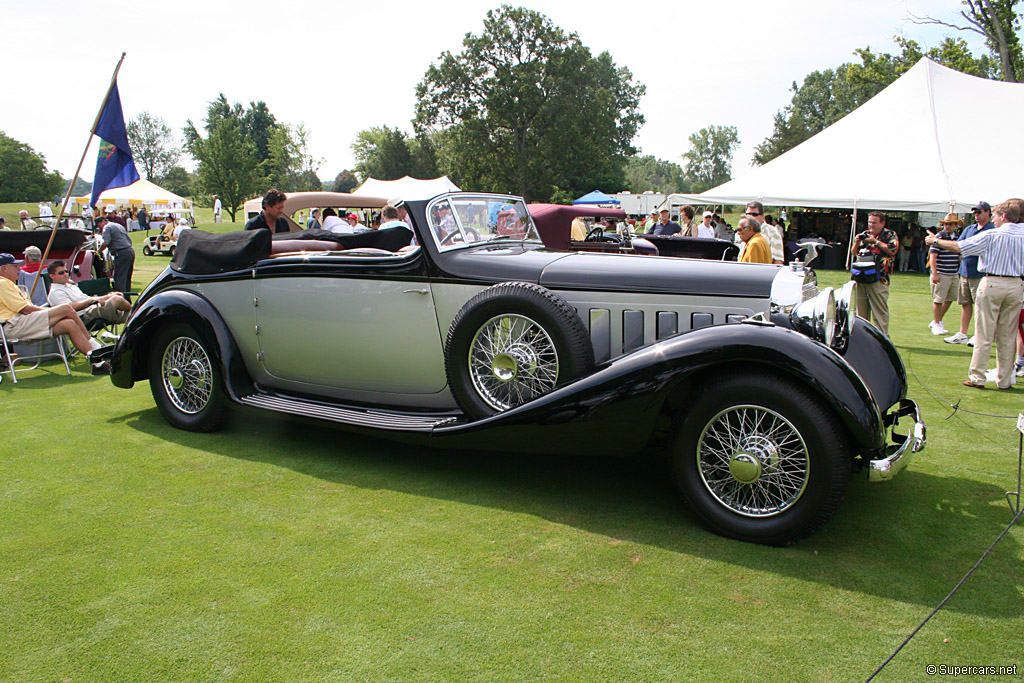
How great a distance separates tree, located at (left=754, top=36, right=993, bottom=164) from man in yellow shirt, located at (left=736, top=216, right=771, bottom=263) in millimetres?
30733

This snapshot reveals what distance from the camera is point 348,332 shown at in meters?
4.82

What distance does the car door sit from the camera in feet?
15.1

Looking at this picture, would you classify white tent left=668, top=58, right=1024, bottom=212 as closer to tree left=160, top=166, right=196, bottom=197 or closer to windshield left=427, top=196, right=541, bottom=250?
windshield left=427, top=196, right=541, bottom=250

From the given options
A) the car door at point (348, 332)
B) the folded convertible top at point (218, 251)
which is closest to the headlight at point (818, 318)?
the car door at point (348, 332)

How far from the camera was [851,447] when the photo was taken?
11.0 feet

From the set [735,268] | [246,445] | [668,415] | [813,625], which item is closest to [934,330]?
[735,268]

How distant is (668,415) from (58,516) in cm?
360

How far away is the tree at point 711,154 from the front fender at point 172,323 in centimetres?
14860

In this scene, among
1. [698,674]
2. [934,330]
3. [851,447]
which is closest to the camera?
[698,674]

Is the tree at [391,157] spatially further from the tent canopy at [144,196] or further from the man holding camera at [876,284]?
the man holding camera at [876,284]

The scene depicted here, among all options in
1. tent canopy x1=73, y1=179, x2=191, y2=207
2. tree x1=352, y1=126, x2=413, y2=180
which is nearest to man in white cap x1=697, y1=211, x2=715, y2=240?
tent canopy x1=73, y1=179, x2=191, y2=207

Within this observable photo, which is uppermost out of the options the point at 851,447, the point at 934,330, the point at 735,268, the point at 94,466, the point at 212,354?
the point at 735,268

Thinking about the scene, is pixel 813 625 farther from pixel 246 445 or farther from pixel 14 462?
pixel 14 462

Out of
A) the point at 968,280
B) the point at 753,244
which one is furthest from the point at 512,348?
the point at 968,280
